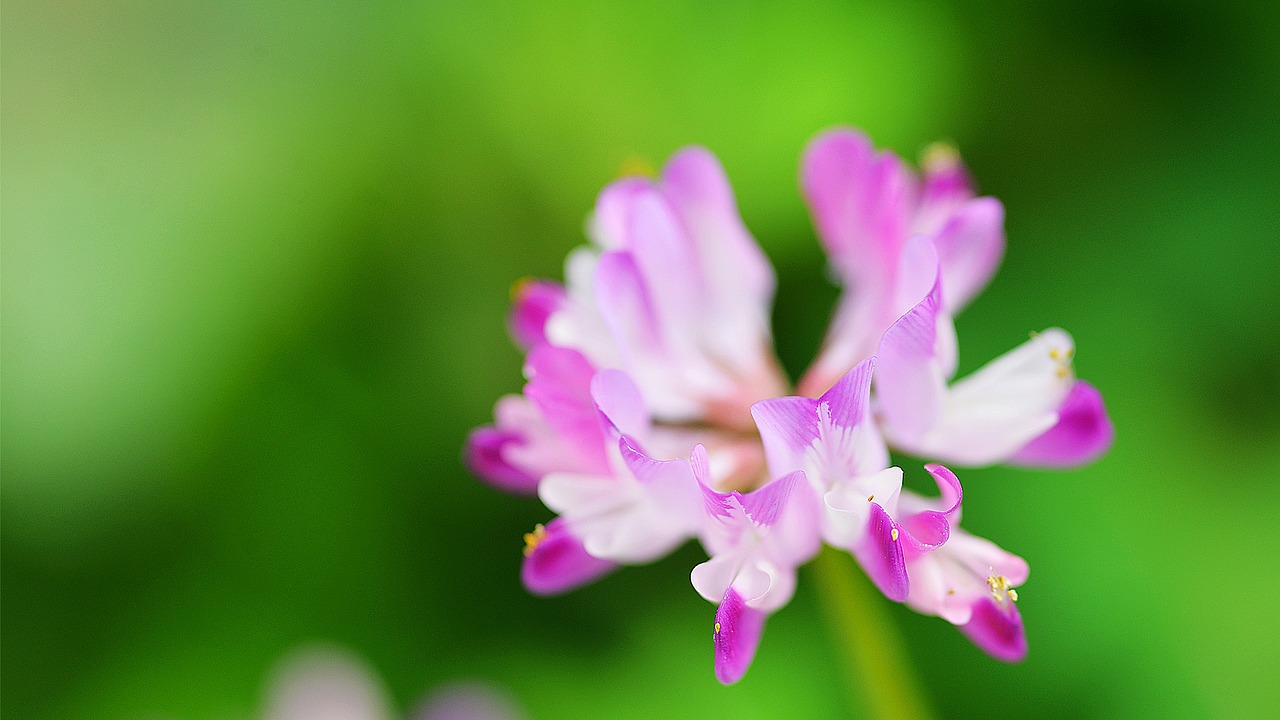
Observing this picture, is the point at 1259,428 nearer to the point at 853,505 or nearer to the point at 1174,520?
the point at 1174,520

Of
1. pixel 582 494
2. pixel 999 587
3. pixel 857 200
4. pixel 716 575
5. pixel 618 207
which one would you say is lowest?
pixel 999 587

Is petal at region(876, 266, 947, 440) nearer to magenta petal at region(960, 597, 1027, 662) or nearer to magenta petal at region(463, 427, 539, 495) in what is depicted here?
magenta petal at region(960, 597, 1027, 662)

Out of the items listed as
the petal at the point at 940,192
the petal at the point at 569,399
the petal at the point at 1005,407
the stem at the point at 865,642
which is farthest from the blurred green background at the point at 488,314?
the petal at the point at 569,399

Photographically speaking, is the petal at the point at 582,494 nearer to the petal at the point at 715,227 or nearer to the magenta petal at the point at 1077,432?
the petal at the point at 715,227

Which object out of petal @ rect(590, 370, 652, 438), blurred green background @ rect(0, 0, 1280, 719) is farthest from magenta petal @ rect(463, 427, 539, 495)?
blurred green background @ rect(0, 0, 1280, 719)

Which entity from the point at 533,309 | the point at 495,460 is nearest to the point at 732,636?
the point at 495,460

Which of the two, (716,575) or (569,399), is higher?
(569,399)

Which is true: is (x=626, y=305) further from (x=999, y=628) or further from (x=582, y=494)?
(x=999, y=628)

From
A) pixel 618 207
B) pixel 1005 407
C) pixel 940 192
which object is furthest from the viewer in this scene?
pixel 940 192
